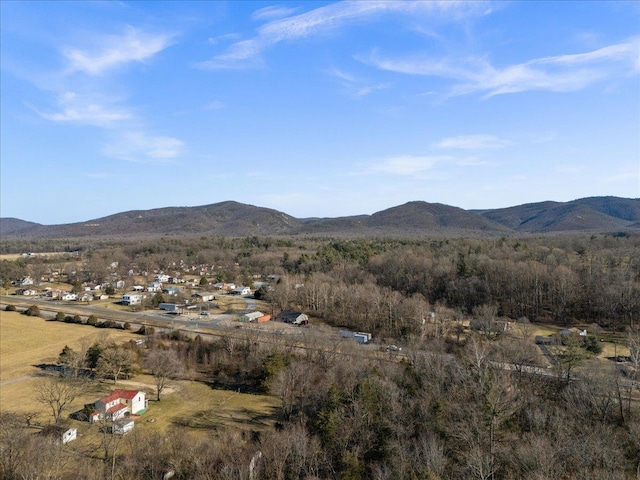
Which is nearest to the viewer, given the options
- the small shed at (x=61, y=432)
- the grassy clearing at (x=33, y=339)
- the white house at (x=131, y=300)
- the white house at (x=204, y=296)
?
the small shed at (x=61, y=432)

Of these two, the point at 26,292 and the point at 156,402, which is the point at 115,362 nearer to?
the point at 156,402

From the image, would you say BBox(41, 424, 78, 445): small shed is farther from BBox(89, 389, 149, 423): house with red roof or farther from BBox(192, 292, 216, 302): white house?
BBox(192, 292, 216, 302): white house

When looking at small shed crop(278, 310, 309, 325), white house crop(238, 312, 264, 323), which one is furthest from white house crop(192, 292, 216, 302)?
small shed crop(278, 310, 309, 325)

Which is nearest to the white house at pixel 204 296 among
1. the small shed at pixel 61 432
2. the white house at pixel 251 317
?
the white house at pixel 251 317

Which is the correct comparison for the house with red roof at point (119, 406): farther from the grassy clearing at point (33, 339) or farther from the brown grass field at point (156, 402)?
the grassy clearing at point (33, 339)

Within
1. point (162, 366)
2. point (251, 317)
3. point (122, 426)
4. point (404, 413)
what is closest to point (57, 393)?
point (162, 366)

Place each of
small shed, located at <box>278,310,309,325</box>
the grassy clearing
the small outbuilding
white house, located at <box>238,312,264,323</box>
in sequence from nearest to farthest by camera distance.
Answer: the small outbuilding < the grassy clearing < white house, located at <box>238,312,264,323</box> < small shed, located at <box>278,310,309,325</box>
